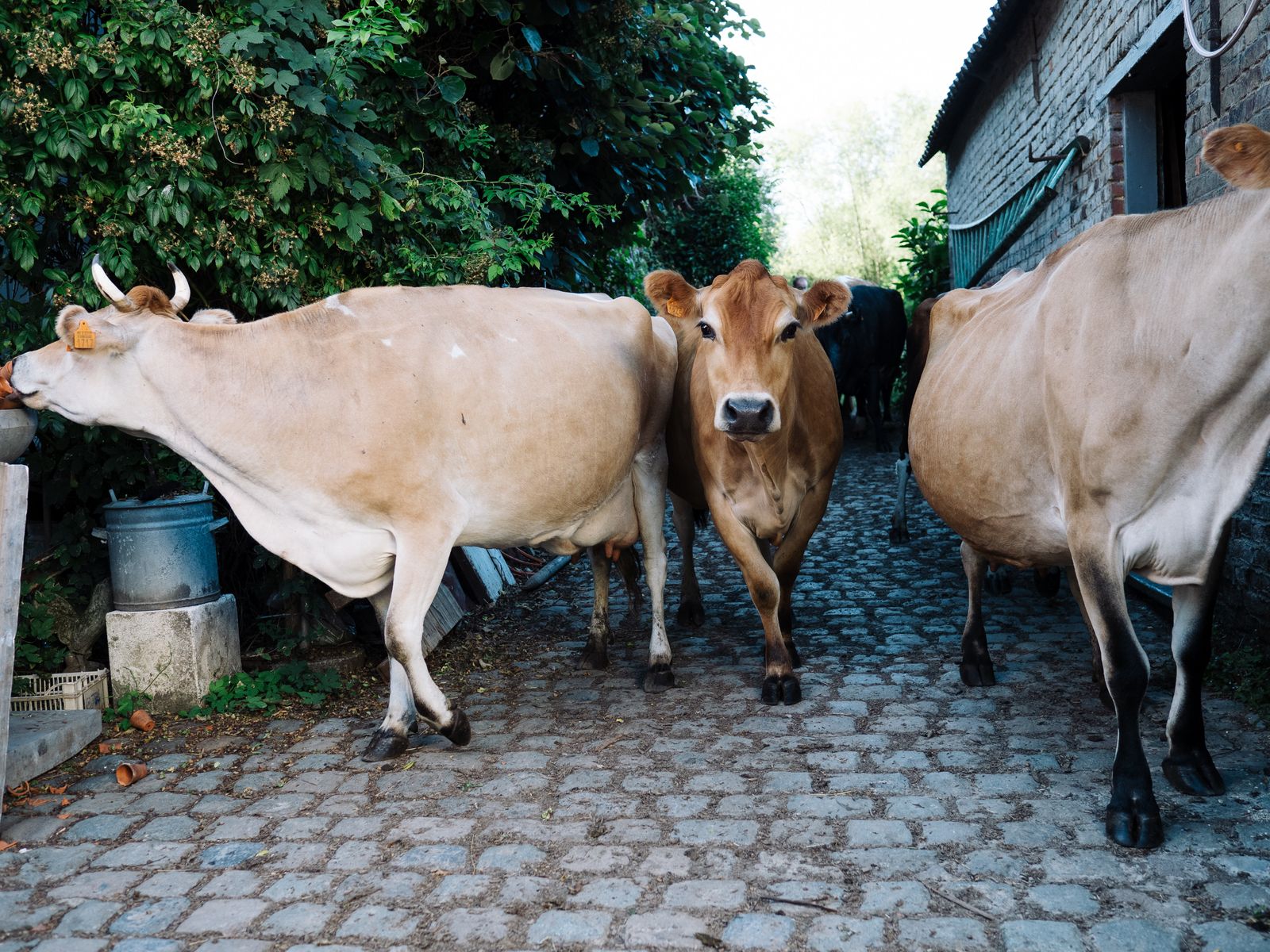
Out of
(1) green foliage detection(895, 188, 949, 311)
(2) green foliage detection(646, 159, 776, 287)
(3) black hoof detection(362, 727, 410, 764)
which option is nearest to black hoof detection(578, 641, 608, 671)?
(3) black hoof detection(362, 727, 410, 764)

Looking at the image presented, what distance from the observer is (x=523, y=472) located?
467 centimetres

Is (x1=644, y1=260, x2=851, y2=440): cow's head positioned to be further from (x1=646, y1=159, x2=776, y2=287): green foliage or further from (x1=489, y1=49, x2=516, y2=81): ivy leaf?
(x1=646, y1=159, x2=776, y2=287): green foliage

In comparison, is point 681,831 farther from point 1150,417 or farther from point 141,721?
point 141,721

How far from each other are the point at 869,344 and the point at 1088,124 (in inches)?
261

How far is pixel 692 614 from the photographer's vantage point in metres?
6.51

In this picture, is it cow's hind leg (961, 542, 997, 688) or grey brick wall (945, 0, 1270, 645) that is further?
cow's hind leg (961, 542, 997, 688)

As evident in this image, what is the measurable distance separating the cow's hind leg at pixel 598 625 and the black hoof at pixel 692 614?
785 millimetres

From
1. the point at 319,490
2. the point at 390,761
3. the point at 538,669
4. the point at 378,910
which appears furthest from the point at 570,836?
the point at 538,669

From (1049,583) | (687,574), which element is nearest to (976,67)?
(1049,583)

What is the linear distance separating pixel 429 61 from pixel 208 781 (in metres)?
4.30

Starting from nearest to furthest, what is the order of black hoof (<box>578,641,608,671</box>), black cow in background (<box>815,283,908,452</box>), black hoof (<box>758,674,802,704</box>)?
black hoof (<box>758,674,802,704</box>)
black hoof (<box>578,641,608,671</box>)
black cow in background (<box>815,283,908,452</box>)

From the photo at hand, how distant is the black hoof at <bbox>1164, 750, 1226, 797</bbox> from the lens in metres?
3.65

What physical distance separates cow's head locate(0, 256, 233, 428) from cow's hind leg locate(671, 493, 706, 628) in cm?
307

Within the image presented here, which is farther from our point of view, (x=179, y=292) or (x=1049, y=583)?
(x=1049, y=583)
